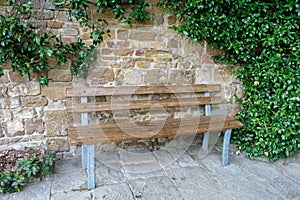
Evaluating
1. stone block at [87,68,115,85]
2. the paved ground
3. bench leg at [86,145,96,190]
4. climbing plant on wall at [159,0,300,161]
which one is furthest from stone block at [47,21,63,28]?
the paved ground

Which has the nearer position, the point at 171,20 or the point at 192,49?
the point at 171,20

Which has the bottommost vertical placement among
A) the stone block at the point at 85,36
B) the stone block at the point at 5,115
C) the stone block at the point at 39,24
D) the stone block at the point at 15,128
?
the stone block at the point at 15,128

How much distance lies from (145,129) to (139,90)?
1.60ft

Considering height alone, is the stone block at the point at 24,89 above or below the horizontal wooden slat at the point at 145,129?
above

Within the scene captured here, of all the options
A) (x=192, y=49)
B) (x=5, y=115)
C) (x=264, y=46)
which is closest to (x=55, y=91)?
(x=5, y=115)

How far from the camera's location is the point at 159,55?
9.18ft

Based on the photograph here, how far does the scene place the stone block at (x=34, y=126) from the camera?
255cm

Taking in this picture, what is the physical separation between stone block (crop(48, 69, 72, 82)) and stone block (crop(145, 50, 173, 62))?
85 centimetres

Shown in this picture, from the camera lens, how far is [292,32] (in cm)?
249

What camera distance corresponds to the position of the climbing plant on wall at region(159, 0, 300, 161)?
253 cm

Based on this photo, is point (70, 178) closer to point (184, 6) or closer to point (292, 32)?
point (184, 6)

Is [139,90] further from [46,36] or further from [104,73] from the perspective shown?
[46,36]

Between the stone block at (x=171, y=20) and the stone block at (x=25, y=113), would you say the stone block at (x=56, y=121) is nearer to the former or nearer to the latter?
the stone block at (x=25, y=113)

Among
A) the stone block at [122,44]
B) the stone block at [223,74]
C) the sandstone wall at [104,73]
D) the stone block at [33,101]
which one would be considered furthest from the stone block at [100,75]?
the stone block at [223,74]
